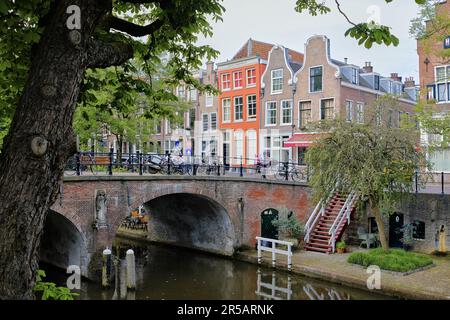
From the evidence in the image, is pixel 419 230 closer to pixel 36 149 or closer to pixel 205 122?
pixel 36 149

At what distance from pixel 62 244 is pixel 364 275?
1129 centimetres

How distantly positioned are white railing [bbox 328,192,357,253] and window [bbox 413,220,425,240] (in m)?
2.78

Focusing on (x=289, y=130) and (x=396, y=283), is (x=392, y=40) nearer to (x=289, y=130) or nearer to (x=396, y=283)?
(x=396, y=283)

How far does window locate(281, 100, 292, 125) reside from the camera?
31297 mm

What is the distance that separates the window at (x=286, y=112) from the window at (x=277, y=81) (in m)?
1.03

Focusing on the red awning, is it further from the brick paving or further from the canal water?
the canal water

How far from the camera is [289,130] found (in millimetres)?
31219

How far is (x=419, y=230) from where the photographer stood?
782 inches

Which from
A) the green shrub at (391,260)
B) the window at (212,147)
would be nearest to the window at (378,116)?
the green shrub at (391,260)

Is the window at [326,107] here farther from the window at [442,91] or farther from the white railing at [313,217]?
the white railing at [313,217]

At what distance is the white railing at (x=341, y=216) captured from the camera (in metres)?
19.5

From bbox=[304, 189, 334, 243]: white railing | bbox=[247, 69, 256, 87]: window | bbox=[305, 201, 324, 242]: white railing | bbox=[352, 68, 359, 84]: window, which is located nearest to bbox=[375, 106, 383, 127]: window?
bbox=[304, 189, 334, 243]: white railing

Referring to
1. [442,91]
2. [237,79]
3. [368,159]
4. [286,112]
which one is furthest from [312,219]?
[237,79]
